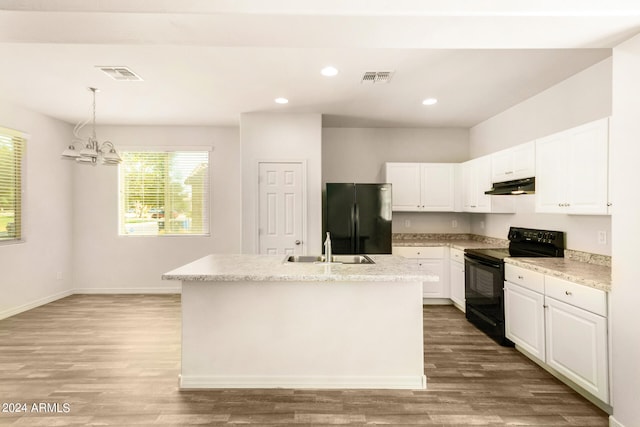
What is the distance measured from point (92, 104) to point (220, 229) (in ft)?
8.03

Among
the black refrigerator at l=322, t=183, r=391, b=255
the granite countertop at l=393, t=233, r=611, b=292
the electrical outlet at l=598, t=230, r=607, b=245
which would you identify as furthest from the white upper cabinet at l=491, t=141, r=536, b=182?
the black refrigerator at l=322, t=183, r=391, b=255

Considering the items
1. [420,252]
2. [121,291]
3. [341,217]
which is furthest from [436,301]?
[121,291]

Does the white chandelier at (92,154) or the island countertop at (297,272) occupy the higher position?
the white chandelier at (92,154)

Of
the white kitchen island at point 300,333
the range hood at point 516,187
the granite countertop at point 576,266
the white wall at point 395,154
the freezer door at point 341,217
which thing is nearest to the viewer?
the granite countertop at point 576,266

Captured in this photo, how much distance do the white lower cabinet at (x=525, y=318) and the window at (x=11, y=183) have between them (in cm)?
597

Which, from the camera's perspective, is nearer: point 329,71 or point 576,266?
point 576,266

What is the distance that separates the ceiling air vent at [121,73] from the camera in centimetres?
336

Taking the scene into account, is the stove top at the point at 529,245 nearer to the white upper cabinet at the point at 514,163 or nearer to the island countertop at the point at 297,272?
the white upper cabinet at the point at 514,163

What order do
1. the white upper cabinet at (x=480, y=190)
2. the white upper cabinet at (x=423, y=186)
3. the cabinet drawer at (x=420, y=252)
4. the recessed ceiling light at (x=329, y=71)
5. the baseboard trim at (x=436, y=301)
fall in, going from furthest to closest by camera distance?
the white upper cabinet at (x=423, y=186) < the baseboard trim at (x=436, y=301) < the cabinet drawer at (x=420, y=252) < the white upper cabinet at (x=480, y=190) < the recessed ceiling light at (x=329, y=71)

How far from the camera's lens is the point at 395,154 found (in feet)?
18.6

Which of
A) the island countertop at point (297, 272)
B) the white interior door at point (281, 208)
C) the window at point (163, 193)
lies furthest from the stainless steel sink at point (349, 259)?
the window at point (163, 193)

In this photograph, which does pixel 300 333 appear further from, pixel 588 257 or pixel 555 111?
pixel 555 111

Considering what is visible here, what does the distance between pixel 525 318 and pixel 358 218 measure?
2.29 m

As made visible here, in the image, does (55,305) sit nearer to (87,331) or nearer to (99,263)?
(99,263)
